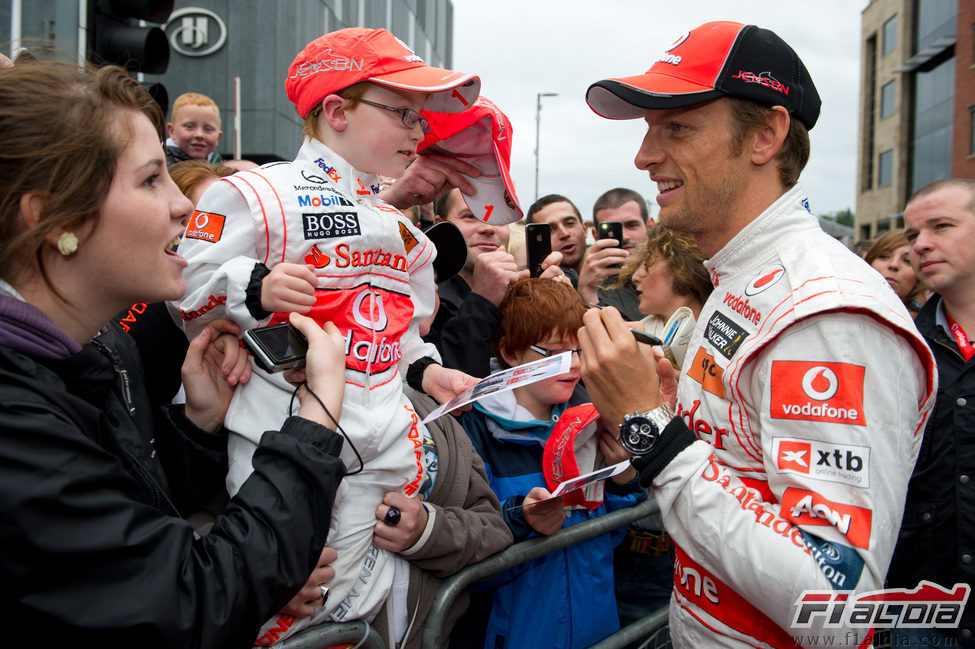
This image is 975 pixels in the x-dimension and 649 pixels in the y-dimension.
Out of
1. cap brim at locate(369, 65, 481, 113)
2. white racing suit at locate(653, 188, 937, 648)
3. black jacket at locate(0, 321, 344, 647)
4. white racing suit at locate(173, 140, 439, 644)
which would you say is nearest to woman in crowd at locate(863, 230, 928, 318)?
white racing suit at locate(653, 188, 937, 648)

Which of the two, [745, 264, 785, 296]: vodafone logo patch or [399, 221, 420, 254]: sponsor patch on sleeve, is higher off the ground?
[399, 221, 420, 254]: sponsor patch on sleeve

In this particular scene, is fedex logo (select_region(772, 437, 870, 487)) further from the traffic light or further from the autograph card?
the traffic light

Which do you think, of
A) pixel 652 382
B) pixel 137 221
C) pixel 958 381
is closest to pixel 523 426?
pixel 652 382

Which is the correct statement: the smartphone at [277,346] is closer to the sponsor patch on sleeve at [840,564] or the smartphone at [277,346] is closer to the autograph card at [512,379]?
the autograph card at [512,379]

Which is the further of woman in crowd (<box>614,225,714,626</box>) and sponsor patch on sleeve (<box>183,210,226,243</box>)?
woman in crowd (<box>614,225,714,626</box>)

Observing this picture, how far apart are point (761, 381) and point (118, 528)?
4.55 feet

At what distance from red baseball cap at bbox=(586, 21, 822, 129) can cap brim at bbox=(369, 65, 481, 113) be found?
499 millimetres

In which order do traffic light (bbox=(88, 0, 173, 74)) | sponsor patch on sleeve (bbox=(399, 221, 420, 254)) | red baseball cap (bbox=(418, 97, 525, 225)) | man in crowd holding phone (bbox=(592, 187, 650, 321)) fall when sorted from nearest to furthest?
sponsor patch on sleeve (bbox=(399, 221, 420, 254)) < red baseball cap (bbox=(418, 97, 525, 225)) < traffic light (bbox=(88, 0, 173, 74)) < man in crowd holding phone (bbox=(592, 187, 650, 321))

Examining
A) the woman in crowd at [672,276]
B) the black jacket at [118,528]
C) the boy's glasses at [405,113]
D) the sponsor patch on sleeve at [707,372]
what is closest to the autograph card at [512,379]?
the sponsor patch on sleeve at [707,372]

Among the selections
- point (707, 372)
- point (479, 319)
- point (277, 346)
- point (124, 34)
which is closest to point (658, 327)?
point (479, 319)

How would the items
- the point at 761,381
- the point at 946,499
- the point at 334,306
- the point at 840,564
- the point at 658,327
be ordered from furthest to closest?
the point at 658,327 → the point at 946,499 → the point at 334,306 → the point at 761,381 → the point at 840,564

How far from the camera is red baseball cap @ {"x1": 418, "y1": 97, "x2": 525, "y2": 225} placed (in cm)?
262

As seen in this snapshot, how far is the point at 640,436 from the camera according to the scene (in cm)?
173

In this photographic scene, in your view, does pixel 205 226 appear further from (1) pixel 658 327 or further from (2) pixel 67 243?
(1) pixel 658 327
